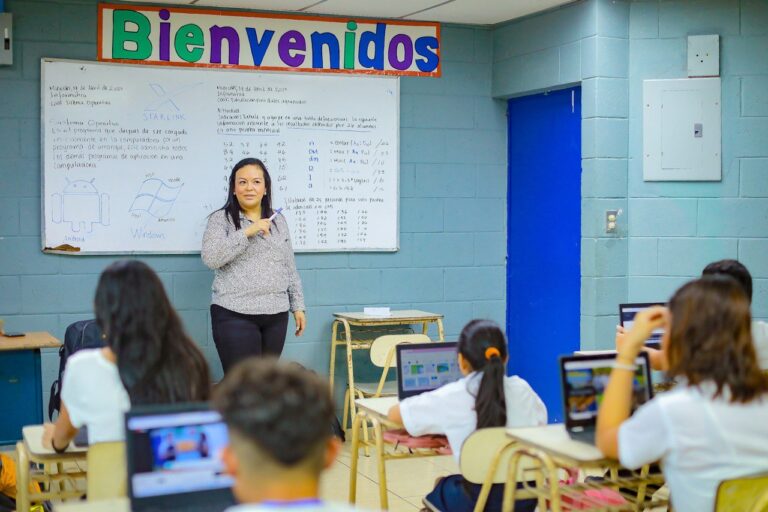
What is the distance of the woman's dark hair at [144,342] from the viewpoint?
257 centimetres

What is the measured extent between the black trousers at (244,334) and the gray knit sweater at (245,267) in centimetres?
4

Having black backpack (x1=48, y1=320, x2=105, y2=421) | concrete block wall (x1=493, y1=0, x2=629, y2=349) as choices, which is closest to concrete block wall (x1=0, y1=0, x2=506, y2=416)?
black backpack (x1=48, y1=320, x2=105, y2=421)

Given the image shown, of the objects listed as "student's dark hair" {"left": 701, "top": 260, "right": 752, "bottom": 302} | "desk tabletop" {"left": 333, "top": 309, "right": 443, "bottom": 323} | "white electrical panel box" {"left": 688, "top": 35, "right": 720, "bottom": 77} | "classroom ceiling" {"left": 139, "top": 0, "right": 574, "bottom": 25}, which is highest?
"classroom ceiling" {"left": 139, "top": 0, "right": 574, "bottom": 25}

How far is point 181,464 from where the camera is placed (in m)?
2.18

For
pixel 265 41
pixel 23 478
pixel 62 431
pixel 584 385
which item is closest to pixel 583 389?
pixel 584 385

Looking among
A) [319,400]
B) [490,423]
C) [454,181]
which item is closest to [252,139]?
[454,181]

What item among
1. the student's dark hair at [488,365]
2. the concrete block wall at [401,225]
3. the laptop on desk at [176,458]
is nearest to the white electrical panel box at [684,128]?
the concrete block wall at [401,225]

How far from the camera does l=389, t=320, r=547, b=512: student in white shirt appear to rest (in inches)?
129

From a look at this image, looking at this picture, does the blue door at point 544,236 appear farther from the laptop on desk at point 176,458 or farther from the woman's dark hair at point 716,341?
the laptop on desk at point 176,458

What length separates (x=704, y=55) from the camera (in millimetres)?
5332

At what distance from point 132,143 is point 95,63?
17.8 inches

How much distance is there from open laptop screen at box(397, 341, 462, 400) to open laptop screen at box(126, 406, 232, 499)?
148cm

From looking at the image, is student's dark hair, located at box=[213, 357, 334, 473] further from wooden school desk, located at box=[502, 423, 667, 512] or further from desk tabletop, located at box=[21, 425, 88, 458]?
desk tabletop, located at box=[21, 425, 88, 458]

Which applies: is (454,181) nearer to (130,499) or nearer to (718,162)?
(718,162)
